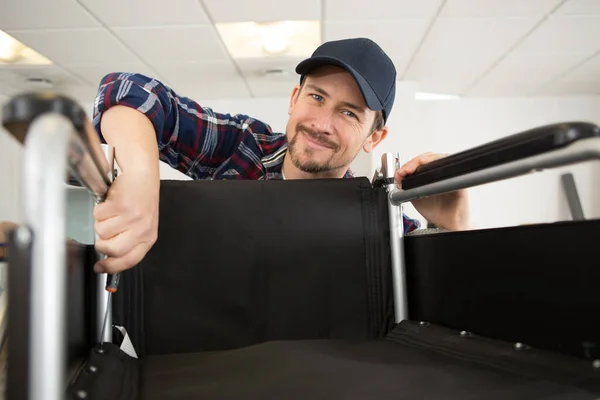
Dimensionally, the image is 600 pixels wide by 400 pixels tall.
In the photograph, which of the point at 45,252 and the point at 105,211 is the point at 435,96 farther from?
the point at 45,252

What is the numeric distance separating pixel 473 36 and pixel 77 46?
95.9 inches

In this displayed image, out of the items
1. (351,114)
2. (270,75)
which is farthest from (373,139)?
(270,75)

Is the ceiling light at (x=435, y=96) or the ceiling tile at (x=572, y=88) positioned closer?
the ceiling tile at (x=572, y=88)

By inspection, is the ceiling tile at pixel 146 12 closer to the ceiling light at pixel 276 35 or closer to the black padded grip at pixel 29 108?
the ceiling light at pixel 276 35

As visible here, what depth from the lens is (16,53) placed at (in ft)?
10.3

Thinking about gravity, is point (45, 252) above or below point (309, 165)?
below

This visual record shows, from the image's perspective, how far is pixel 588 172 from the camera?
4.36m

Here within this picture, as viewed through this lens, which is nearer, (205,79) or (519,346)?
(519,346)

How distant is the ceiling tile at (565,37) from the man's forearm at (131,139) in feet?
8.84

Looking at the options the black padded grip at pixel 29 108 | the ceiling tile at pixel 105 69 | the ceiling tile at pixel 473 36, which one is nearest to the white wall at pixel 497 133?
the ceiling tile at pixel 105 69

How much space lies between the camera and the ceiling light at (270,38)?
2.86 metres

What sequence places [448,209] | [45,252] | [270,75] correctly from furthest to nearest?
[270,75]
[448,209]
[45,252]

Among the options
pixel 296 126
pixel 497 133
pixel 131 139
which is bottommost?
pixel 131 139

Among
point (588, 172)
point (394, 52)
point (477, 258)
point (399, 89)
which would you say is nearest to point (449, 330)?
point (477, 258)
